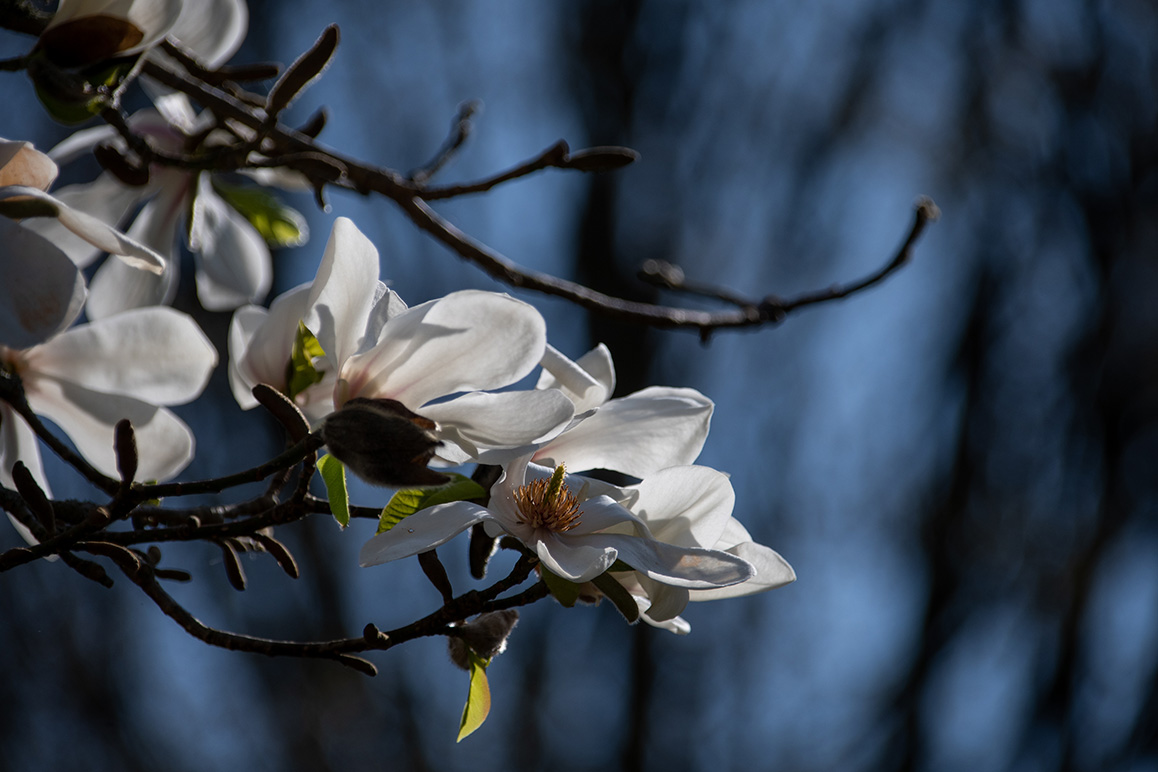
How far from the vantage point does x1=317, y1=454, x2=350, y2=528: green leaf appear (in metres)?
0.49

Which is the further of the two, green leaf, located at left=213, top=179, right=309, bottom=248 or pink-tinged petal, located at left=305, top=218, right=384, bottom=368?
green leaf, located at left=213, top=179, right=309, bottom=248

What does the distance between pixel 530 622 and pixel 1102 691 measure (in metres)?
2.33

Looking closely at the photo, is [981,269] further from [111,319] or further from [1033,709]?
[111,319]

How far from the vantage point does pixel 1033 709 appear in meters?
3.78

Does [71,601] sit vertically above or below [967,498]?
below

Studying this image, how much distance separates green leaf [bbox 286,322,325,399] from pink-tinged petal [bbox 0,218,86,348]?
0.42 feet

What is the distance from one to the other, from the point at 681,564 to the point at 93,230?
327 mm

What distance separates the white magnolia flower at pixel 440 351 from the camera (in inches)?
17.7

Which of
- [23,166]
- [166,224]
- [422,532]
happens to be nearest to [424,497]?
[422,532]

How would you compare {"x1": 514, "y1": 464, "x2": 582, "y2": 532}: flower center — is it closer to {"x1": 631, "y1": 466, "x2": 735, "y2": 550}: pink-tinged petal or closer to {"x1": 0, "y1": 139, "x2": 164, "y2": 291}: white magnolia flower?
{"x1": 631, "y1": 466, "x2": 735, "y2": 550}: pink-tinged petal

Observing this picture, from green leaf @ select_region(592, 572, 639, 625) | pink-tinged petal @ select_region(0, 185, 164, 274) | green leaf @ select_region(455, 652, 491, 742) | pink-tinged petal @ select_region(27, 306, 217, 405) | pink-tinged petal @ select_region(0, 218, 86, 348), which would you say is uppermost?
pink-tinged petal @ select_region(0, 185, 164, 274)

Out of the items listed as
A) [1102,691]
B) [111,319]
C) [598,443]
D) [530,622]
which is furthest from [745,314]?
[1102,691]

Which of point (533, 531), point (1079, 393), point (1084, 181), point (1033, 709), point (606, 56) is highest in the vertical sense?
point (606, 56)

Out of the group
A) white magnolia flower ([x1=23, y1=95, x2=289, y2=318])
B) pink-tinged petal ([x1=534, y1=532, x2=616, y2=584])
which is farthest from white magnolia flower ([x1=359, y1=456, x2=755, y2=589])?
white magnolia flower ([x1=23, y1=95, x2=289, y2=318])
